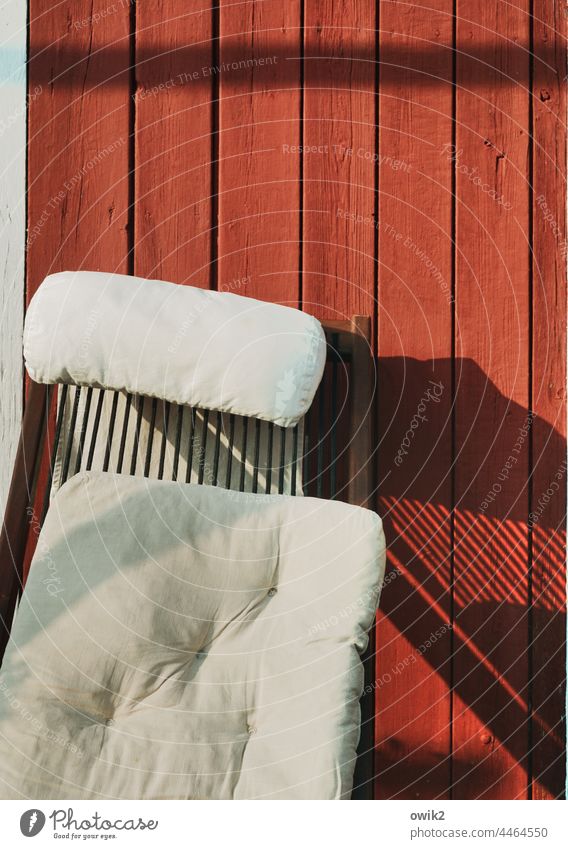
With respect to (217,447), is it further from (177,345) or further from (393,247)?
(393,247)

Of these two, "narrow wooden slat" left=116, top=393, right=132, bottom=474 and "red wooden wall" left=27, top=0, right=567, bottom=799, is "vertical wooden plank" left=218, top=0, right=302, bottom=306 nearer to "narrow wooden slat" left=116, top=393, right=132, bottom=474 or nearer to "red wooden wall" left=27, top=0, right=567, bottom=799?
"red wooden wall" left=27, top=0, right=567, bottom=799

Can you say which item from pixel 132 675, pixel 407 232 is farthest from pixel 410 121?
pixel 132 675

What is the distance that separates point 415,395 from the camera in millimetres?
1570

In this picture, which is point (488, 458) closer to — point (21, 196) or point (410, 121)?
point (410, 121)

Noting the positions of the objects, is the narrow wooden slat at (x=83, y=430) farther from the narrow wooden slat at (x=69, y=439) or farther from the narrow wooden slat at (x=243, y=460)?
the narrow wooden slat at (x=243, y=460)

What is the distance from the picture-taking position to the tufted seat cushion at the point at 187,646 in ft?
3.51

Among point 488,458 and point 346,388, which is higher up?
point 346,388

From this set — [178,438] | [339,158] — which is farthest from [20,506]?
[339,158]

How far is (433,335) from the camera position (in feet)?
5.19

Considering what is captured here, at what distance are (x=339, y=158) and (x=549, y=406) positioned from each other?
2.13 ft

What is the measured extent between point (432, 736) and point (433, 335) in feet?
2.61
